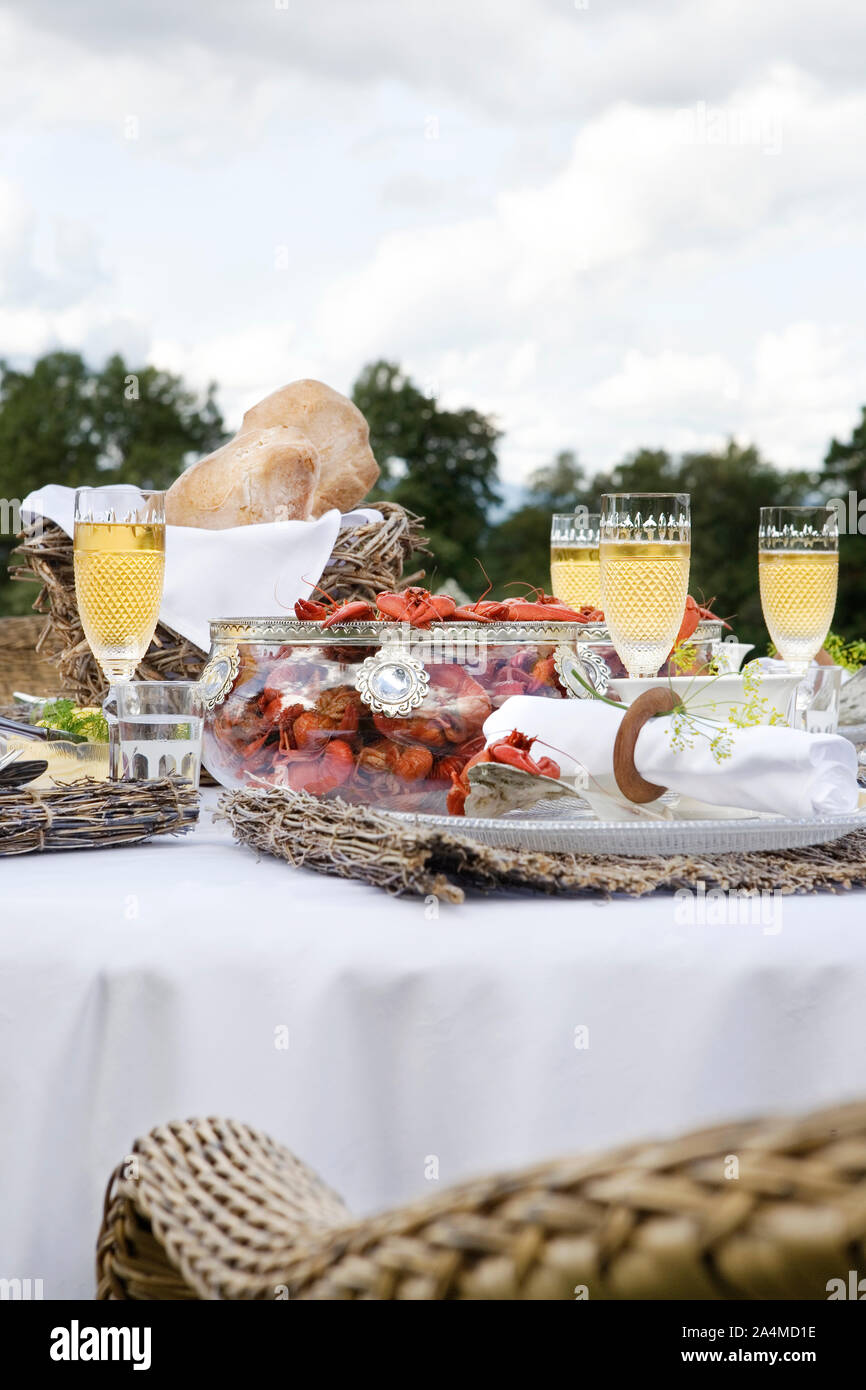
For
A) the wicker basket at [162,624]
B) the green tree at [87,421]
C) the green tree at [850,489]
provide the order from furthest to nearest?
1. the green tree at [87,421]
2. the green tree at [850,489]
3. the wicker basket at [162,624]

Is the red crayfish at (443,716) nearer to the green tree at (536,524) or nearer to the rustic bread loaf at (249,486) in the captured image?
the rustic bread loaf at (249,486)

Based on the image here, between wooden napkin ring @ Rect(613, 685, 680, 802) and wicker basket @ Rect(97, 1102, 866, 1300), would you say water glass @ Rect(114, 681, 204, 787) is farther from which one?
wicker basket @ Rect(97, 1102, 866, 1300)

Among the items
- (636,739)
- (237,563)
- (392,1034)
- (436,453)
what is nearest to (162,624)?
(237,563)

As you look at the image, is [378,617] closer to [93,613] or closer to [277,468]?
[93,613]

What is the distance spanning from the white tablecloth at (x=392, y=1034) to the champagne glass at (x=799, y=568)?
2.93ft

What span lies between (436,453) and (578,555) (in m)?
11.3

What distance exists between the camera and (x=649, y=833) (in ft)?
3.56

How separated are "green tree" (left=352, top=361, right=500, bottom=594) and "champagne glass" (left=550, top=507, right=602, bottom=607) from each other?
34.2 feet

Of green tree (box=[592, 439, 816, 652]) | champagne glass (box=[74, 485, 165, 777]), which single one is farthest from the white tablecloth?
green tree (box=[592, 439, 816, 652])

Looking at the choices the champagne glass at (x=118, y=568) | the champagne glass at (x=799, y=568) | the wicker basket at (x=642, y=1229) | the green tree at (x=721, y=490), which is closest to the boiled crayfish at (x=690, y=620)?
the champagne glass at (x=799, y=568)

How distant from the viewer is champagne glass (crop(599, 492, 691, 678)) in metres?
1.42

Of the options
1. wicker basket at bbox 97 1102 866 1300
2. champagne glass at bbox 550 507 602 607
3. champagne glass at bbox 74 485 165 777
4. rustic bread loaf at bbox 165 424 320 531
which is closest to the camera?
wicker basket at bbox 97 1102 866 1300

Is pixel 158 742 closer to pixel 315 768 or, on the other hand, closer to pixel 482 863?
pixel 315 768

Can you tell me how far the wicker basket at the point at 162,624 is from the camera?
78.0 inches
